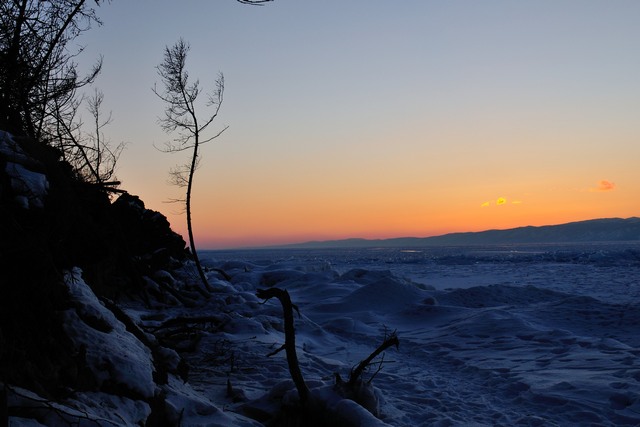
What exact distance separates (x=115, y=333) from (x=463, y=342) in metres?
6.87

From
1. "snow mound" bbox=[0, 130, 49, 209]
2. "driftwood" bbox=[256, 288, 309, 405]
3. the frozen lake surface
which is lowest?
the frozen lake surface

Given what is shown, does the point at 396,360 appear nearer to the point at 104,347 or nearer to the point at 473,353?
the point at 473,353

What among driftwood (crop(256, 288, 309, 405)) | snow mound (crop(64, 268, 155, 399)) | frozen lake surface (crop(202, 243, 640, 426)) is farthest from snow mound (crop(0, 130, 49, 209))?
frozen lake surface (crop(202, 243, 640, 426))

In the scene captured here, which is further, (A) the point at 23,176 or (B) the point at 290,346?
(B) the point at 290,346

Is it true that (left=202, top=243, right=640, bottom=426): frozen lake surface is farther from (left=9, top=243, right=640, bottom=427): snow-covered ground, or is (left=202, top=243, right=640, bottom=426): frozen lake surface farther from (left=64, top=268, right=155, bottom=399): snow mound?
(left=64, top=268, right=155, bottom=399): snow mound

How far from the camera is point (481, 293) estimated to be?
1571 centimetres

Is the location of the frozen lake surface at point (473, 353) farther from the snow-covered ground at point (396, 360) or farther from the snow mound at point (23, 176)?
the snow mound at point (23, 176)

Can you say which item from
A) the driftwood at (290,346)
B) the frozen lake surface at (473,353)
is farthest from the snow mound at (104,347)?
the frozen lake surface at (473,353)

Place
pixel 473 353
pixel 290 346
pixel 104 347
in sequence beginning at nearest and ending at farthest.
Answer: pixel 104 347 → pixel 290 346 → pixel 473 353

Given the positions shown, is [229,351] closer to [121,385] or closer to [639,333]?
[121,385]

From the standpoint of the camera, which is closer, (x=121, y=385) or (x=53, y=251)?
(x=121, y=385)

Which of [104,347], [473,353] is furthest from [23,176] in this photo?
[473,353]

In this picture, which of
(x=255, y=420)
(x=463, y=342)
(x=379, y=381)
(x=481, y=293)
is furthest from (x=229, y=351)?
(x=481, y=293)

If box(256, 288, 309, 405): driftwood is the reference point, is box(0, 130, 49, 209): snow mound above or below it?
above
